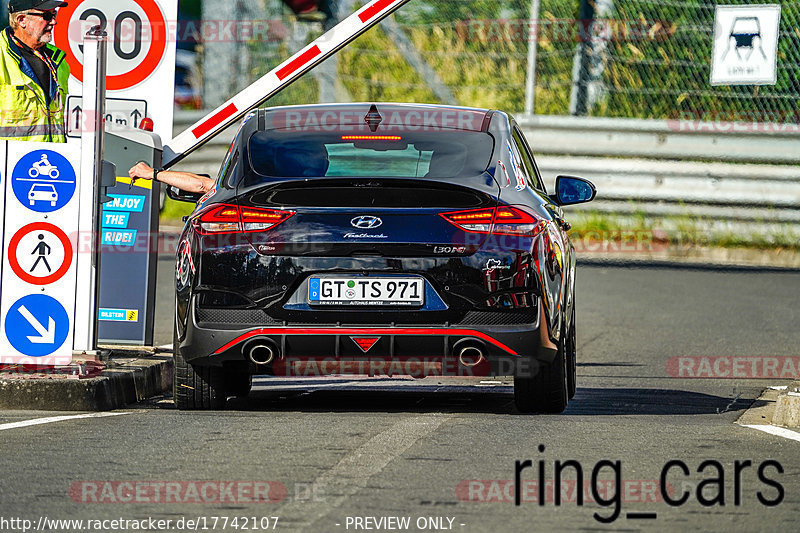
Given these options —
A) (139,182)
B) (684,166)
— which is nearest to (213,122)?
(139,182)

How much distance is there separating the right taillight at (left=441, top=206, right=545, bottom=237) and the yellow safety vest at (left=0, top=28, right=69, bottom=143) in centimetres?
326

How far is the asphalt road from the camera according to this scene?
5375 millimetres

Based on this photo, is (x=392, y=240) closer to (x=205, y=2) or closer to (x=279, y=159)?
(x=279, y=159)

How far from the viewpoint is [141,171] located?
A: 9.56 meters

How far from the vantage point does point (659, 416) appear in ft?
26.7

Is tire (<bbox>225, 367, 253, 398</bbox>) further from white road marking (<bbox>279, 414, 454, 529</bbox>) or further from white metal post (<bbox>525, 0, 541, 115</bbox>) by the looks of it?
white metal post (<bbox>525, 0, 541, 115</bbox>)

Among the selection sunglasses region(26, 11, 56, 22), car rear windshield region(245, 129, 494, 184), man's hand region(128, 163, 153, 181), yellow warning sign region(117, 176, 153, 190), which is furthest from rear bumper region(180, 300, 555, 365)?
sunglasses region(26, 11, 56, 22)

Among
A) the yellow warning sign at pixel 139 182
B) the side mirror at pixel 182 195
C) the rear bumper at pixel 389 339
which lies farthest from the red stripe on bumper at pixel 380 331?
the yellow warning sign at pixel 139 182

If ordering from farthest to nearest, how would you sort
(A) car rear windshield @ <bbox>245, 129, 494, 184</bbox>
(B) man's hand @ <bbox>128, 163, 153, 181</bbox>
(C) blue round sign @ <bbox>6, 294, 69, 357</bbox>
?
(B) man's hand @ <bbox>128, 163, 153, 181</bbox>, (C) blue round sign @ <bbox>6, 294, 69, 357</bbox>, (A) car rear windshield @ <bbox>245, 129, 494, 184</bbox>

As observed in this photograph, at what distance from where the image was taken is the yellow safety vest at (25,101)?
31.8 feet

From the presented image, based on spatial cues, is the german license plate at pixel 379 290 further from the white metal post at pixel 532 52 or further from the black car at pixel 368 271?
the white metal post at pixel 532 52

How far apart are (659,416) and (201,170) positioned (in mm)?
13218

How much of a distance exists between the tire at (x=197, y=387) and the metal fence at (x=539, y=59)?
11.8m

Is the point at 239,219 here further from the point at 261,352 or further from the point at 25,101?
the point at 25,101
